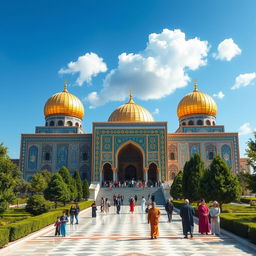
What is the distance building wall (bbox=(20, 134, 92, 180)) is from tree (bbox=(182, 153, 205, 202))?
15.6 metres

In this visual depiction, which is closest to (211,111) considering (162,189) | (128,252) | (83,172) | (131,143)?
(131,143)

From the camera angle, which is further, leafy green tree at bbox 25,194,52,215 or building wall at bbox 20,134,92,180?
building wall at bbox 20,134,92,180


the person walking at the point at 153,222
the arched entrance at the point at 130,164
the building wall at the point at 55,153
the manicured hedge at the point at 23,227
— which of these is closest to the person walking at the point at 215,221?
the person walking at the point at 153,222

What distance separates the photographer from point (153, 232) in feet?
28.8

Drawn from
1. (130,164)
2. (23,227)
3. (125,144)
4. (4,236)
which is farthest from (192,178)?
(130,164)

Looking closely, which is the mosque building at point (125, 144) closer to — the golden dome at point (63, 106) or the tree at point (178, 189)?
the golden dome at point (63, 106)

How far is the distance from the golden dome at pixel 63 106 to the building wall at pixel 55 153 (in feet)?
13.7

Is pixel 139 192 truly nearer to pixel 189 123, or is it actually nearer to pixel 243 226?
pixel 189 123

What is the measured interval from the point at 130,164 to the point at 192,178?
17.7 metres

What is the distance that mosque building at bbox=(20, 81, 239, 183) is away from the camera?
103 ft

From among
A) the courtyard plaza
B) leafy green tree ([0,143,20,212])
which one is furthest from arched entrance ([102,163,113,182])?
the courtyard plaza

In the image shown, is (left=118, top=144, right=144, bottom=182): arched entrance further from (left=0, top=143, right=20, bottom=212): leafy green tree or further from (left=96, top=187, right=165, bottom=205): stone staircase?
(left=0, top=143, right=20, bottom=212): leafy green tree

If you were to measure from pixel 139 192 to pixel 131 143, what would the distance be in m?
6.20

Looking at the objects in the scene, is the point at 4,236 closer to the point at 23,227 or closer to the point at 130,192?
the point at 23,227
